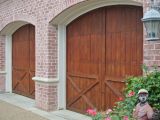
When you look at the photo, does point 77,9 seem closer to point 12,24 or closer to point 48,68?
point 48,68

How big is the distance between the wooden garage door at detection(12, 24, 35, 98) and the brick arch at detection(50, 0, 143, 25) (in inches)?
98.0

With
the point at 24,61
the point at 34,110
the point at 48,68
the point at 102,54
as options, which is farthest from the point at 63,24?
the point at 24,61

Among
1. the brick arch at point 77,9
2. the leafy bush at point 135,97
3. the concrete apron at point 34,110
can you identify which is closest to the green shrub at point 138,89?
the leafy bush at point 135,97

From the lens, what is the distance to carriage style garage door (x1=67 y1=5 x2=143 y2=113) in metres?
7.40

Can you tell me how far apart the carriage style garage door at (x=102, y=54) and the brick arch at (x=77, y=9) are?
13 cm

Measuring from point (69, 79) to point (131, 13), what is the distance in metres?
2.92

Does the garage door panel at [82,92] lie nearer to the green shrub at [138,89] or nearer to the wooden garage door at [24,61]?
the wooden garage door at [24,61]

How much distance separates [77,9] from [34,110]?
2.99 meters

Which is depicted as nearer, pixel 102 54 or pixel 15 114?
pixel 102 54

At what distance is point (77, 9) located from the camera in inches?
344

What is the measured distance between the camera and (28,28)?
12094 mm

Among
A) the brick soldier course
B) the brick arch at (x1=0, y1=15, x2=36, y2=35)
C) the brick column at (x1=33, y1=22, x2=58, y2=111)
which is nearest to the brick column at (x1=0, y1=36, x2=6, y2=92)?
the brick arch at (x1=0, y1=15, x2=36, y2=35)

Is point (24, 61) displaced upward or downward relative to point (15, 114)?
upward

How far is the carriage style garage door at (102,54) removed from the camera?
7.40 metres
